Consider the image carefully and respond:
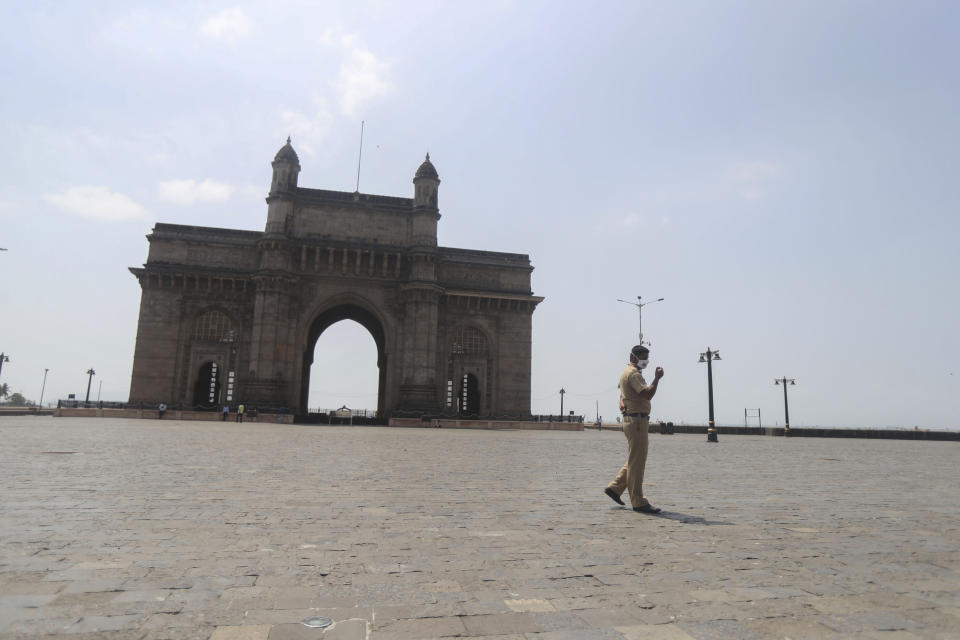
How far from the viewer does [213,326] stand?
129 ft

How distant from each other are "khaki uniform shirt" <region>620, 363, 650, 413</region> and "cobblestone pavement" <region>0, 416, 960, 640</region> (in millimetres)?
1150

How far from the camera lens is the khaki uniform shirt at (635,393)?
6.71 meters

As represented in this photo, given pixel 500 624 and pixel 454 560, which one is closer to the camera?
pixel 500 624

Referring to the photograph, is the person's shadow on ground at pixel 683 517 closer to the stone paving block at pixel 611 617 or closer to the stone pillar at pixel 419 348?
the stone paving block at pixel 611 617

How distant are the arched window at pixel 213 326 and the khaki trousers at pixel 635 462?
122 feet

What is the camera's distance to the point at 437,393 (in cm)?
3969

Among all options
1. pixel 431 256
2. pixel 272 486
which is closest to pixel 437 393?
pixel 431 256

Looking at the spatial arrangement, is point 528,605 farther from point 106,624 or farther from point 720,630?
point 106,624

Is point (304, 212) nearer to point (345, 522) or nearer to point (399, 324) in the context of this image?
point (399, 324)

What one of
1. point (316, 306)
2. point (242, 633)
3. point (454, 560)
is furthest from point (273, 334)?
point (242, 633)

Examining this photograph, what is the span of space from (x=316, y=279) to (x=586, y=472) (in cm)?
3282

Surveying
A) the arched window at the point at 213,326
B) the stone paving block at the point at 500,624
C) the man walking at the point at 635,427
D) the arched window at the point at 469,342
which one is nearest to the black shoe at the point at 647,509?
the man walking at the point at 635,427

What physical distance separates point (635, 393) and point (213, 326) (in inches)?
1496

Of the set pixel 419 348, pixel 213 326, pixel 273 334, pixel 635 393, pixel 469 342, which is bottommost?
pixel 635 393
